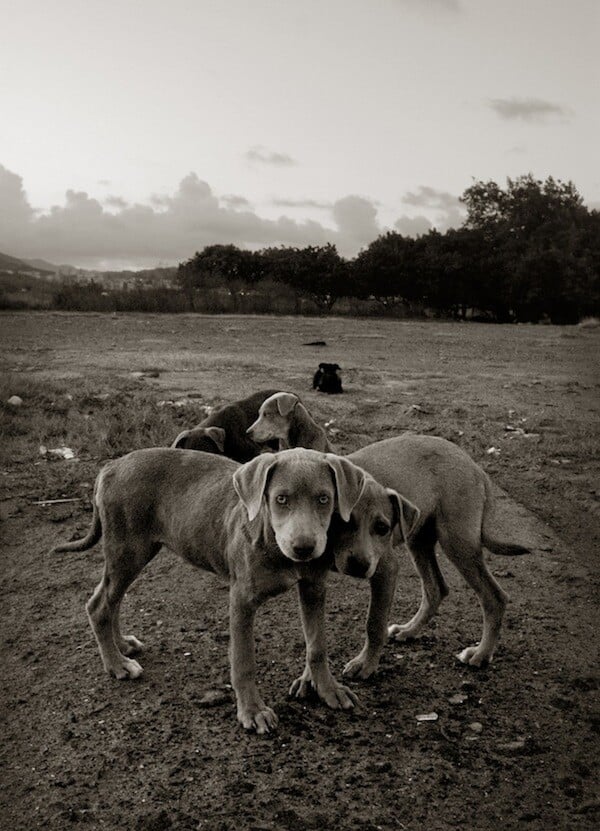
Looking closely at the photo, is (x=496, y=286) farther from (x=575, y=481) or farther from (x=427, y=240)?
(x=575, y=481)

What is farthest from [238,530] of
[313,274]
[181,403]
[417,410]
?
[313,274]

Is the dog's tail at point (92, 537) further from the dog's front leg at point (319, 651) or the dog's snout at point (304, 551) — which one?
the dog's snout at point (304, 551)

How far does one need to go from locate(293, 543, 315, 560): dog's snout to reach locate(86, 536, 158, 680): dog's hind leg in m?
1.26

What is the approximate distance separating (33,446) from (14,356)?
8.44 meters

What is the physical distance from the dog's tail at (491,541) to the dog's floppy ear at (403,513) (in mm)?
587

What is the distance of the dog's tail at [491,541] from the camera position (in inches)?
181

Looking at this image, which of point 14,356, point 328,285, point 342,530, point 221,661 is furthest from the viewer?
point 328,285

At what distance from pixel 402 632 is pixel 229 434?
327cm

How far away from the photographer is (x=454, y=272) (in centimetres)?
4666

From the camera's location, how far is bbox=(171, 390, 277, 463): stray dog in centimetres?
711

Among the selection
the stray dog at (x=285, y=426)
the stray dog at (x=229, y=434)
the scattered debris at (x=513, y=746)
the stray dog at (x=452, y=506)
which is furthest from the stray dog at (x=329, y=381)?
the scattered debris at (x=513, y=746)

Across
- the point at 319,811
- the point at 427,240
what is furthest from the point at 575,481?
the point at 427,240

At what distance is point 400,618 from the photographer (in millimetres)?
5266

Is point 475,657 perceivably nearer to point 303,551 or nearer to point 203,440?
point 303,551
